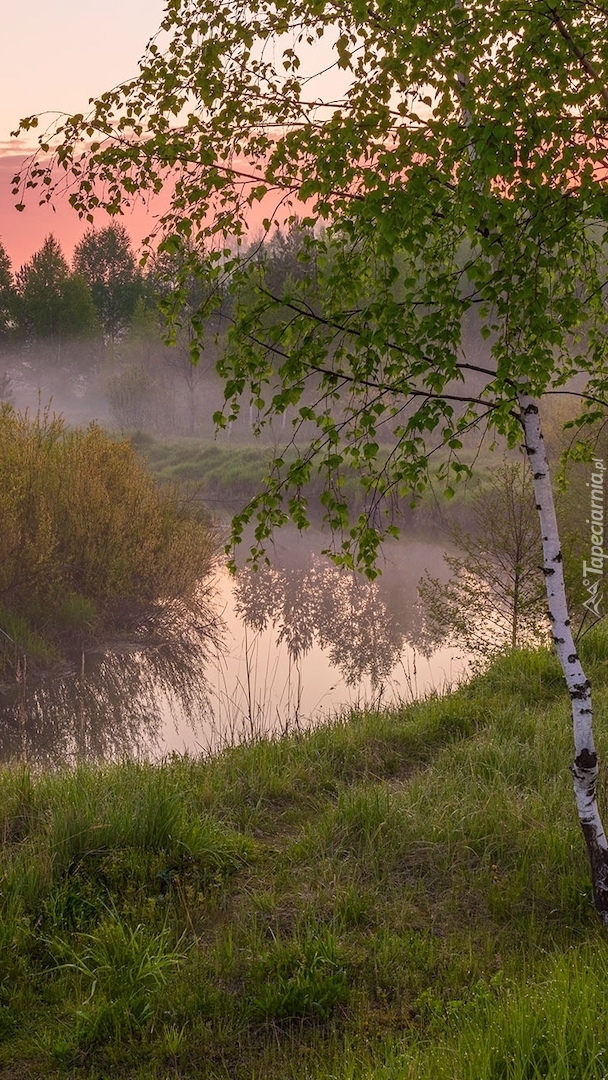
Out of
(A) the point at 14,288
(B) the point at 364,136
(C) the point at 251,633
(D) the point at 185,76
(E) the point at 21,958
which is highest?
(A) the point at 14,288

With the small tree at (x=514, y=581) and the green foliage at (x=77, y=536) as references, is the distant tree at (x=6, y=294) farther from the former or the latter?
the small tree at (x=514, y=581)

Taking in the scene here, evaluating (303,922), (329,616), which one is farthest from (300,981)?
(329,616)

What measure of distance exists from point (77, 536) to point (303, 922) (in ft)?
40.6

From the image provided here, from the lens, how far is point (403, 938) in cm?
480

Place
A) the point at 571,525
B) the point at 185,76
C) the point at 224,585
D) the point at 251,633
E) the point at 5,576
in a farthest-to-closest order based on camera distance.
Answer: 1. the point at 224,585
2. the point at 571,525
3. the point at 251,633
4. the point at 5,576
5. the point at 185,76

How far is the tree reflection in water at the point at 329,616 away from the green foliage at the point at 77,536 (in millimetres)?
2287

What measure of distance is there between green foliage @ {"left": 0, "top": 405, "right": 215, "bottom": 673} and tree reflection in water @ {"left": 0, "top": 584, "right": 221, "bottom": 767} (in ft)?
2.41

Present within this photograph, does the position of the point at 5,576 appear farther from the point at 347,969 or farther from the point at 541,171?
the point at 541,171

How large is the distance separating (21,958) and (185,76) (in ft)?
16.8

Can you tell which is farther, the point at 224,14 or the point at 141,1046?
the point at 224,14

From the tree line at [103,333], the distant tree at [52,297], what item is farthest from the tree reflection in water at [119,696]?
the distant tree at [52,297]

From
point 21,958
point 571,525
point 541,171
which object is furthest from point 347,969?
point 571,525

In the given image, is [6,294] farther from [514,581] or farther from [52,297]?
[514,581]

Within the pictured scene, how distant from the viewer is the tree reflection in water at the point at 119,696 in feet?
39.2
